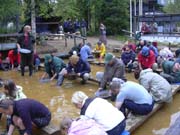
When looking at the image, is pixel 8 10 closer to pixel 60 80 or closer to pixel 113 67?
pixel 60 80

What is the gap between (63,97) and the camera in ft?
29.3

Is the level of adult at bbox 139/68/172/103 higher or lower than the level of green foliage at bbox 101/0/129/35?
lower

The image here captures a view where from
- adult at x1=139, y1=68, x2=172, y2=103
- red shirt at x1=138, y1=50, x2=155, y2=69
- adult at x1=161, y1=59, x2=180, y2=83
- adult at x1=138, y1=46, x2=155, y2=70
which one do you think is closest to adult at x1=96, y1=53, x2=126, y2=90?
adult at x1=161, y1=59, x2=180, y2=83

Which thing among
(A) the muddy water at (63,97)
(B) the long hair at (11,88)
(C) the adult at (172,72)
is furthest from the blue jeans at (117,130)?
(C) the adult at (172,72)

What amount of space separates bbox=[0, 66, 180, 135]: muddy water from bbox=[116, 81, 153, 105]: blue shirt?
57 cm

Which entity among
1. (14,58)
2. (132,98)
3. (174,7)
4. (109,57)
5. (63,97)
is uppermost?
(174,7)

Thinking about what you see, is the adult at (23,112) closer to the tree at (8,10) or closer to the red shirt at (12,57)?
the red shirt at (12,57)

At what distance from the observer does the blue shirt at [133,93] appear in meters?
6.01

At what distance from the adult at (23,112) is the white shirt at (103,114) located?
99cm

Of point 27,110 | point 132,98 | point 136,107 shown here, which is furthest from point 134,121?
point 27,110

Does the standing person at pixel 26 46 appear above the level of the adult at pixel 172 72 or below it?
above

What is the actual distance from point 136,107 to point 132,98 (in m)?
0.21

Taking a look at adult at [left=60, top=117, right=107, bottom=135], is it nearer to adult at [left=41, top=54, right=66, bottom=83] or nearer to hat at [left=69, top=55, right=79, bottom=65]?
hat at [left=69, top=55, right=79, bottom=65]

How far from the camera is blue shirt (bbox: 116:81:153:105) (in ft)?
19.7
